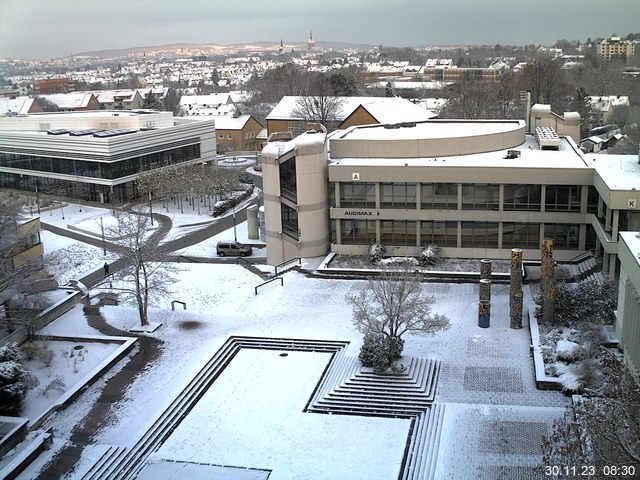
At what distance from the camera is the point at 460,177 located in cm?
3553

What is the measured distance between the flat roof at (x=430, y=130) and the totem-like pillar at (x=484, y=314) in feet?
44.6

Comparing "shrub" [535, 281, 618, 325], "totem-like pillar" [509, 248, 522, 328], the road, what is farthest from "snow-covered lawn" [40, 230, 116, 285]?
"shrub" [535, 281, 618, 325]

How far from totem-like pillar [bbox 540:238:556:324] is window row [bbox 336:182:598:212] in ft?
26.6

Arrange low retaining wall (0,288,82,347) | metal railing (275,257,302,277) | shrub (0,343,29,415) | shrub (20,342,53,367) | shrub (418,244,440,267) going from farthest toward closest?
1. metal railing (275,257,302,277)
2. shrub (418,244,440,267)
3. low retaining wall (0,288,82,347)
4. shrub (20,342,53,367)
5. shrub (0,343,29,415)

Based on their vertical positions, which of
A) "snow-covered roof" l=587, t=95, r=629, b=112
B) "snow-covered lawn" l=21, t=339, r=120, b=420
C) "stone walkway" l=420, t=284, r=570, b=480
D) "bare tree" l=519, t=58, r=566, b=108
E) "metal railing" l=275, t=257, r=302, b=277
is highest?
"bare tree" l=519, t=58, r=566, b=108

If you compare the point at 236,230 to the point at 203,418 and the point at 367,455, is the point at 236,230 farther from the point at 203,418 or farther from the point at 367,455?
the point at 367,455

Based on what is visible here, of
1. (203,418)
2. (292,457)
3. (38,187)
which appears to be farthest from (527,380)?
(38,187)

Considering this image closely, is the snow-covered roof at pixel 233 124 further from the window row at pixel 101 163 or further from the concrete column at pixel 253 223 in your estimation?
the concrete column at pixel 253 223

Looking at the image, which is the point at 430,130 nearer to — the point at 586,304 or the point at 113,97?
the point at 586,304

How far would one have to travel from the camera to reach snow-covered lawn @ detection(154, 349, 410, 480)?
19.6m

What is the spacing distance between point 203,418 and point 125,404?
2.87 m

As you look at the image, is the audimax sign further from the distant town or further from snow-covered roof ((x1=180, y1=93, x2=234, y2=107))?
snow-covered roof ((x1=180, y1=93, x2=234, y2=107))

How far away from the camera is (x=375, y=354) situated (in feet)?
80.9

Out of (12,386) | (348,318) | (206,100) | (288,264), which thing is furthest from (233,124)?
(12,386)
